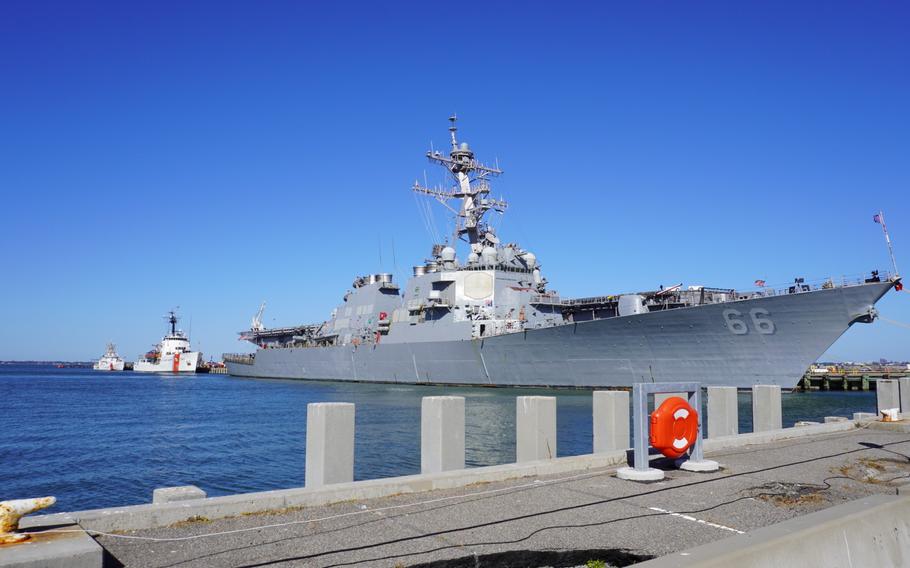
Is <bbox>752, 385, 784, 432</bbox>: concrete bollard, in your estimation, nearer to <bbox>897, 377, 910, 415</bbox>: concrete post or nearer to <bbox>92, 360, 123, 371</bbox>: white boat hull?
<bbox>897, 377, 910, 415</bbox>: concrete post

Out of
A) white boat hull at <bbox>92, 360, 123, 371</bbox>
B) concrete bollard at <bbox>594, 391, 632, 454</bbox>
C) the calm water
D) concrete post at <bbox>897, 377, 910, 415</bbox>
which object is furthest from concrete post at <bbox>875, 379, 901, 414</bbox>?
white boat hull at <bbox>92, 360, 123, 371</bbox>

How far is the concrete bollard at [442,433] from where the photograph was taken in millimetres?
5941

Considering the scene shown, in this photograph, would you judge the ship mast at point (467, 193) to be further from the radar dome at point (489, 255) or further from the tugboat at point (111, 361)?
the tugboat at point (111, 361)

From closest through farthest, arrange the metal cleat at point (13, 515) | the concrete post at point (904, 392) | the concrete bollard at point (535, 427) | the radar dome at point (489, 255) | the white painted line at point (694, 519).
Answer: the metal cleat at point (13, 515) → the white painted line at point (694, 519) → the concrete bollard at point (535, 427) → the concrete post at point (904, 392) → the radar dome at point (489, 255)

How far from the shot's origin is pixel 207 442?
60.2 ft

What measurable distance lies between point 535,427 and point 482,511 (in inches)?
82.2

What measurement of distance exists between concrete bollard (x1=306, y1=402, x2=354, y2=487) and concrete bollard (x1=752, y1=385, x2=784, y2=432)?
707 centimetres

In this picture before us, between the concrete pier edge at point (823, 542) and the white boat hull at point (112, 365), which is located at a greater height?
the concrete pier edge at point (823, 542)

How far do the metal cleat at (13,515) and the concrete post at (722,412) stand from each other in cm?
832

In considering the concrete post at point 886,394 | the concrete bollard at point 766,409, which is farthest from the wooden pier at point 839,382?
the concrete bollard at point 766,409

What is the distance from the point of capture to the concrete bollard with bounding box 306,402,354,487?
529 centimetres

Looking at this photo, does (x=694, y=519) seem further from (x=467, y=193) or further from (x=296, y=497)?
(x=467, y=193)

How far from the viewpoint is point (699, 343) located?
26.1 meters

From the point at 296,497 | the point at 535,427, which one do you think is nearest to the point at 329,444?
the point at 296,497
